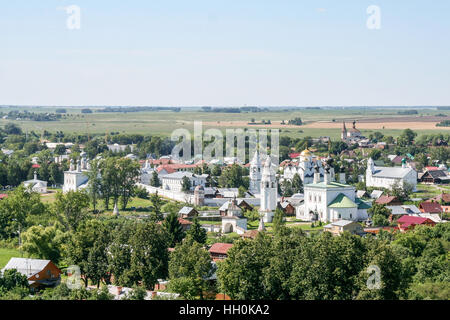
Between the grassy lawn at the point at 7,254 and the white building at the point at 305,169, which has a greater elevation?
the white building at the point at 305,169

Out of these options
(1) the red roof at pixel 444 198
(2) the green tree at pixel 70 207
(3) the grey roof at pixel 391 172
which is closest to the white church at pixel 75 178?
(2) the green tree at pixel 70 207

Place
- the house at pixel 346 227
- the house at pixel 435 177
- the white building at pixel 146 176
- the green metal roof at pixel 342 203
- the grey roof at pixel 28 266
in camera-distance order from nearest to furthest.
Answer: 1. the grey roof at pixel 28 266
2. the house at pixel 346 227
3. the green metal roof at pixel 342 203
4. the white building at pixel 146 176
5. the house at pixel 435 177

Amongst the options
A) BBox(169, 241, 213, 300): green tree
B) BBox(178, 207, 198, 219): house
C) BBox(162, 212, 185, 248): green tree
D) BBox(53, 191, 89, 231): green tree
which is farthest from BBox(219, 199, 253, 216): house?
BBox(169, 241, 213, 300): green tree

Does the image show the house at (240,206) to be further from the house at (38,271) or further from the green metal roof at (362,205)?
the house at (38,271)

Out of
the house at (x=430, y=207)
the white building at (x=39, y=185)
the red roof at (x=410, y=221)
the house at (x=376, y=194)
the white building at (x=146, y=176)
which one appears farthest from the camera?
the white building at (x=146, y=176)

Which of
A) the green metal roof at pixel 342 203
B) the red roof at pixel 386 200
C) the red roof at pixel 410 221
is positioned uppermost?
the green metal roof at pixel 342 203

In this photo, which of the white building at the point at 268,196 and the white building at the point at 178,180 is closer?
the white building at the point at 268,196

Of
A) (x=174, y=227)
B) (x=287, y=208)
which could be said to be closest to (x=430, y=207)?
(x=287, y=208)

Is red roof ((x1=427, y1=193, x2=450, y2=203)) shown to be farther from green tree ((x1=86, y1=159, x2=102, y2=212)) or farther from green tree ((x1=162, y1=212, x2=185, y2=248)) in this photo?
green tree ((x1=162, y1=212, x2=185, y2=248))
